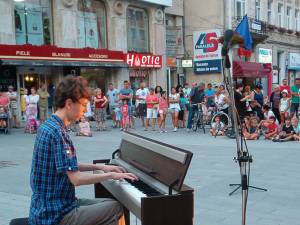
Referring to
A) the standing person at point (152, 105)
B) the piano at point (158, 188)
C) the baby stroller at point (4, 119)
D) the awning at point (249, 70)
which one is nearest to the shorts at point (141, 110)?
the standing person at point (152, 105)

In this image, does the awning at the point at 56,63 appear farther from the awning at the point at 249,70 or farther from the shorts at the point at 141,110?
the awning at the point at 249,70

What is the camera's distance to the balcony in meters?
28.1

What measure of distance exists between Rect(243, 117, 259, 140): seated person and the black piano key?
941cm

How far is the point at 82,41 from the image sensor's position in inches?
790

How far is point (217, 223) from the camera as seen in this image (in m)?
4.97

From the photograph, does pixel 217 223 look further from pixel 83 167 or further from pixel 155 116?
pixel 155 116

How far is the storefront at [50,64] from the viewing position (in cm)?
1658

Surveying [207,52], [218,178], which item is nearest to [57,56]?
[207,52]

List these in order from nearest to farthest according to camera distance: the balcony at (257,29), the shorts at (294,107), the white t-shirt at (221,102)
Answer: the white t-shirt at (221,102), the shorts at (294,107), the balcony at (257,29)

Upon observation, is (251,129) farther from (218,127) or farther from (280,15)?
(280,15)

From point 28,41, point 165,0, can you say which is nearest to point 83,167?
point 28,41

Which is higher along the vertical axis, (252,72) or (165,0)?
(165,0)

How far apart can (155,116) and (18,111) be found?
5.60 meters

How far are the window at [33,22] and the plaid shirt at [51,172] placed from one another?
51.1 ft
